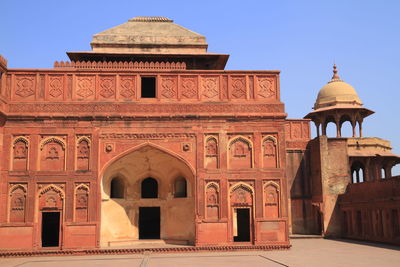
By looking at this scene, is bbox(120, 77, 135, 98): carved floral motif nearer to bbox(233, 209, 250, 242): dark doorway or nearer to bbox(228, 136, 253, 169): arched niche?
bbox(228, 136, 253, 169): arched niche

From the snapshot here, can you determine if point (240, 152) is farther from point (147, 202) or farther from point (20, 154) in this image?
point (20, 154)

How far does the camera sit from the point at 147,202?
742 inches

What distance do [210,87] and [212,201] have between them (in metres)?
4.41

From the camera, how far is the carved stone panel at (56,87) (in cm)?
1688

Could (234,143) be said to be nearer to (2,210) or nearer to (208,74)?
(208,74)

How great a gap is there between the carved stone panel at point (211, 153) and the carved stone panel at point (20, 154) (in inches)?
260

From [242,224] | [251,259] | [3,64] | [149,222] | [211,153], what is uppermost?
[3,64]

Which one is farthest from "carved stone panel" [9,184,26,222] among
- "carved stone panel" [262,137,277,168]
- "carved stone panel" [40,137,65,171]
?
"carved stone panel" [262,137,277,168]

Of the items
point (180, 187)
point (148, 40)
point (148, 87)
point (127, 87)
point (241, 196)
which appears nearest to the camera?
point (241, 196)

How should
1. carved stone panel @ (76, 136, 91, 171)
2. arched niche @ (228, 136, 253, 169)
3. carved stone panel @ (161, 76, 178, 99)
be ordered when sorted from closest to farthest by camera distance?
carved stone panel @ (76, 136, 91, 171), arched niche @ (228, 136, 253, 169), carved stone panel @ (161, 76, 178, 99)

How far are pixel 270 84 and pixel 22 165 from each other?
984 centimetres

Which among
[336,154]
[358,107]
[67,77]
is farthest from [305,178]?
[67,77]

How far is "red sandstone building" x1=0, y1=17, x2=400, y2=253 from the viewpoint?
53.2 ft

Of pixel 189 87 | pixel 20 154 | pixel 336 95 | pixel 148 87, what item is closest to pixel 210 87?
pixel 189 87
